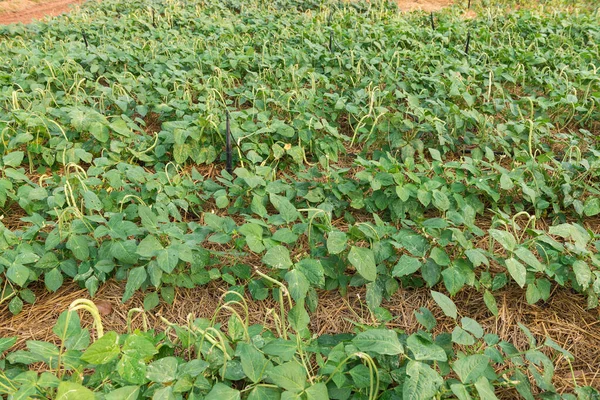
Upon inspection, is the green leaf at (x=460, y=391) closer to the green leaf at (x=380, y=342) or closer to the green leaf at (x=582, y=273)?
the green leaf at (x=380, y=342)

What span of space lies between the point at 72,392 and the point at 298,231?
1072mm

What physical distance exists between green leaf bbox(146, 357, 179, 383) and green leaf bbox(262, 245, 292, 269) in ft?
1.70

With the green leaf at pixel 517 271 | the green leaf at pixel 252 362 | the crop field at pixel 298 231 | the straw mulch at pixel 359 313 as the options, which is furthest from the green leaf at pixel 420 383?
the green leaf at pixel 517 271

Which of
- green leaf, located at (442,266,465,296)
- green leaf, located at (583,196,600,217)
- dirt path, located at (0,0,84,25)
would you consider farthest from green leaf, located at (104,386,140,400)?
dirt path, located at (0,0,84,25)

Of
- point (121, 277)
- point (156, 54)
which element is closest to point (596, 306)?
point (121, 277)

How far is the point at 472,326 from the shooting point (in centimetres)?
161

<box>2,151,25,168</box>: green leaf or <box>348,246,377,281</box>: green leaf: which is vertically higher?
<box>2,151,25,168</box>: green leaf

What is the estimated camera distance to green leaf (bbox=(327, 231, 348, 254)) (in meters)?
1.92

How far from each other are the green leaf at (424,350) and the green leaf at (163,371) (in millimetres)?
748

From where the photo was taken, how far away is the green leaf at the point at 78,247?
1992 millimetres

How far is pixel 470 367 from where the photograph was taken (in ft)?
4.83

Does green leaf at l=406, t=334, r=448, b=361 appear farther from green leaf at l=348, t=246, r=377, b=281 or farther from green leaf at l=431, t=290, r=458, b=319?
green leaf at l=348, t=246, r=377, b=281

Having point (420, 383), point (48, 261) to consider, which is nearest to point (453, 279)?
point (420, 383)

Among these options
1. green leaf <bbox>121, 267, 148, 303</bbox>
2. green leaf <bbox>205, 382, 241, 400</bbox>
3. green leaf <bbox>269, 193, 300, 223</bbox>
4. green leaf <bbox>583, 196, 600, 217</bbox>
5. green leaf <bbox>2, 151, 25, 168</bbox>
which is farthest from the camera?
green leaf <bbox>2, 151, 25, 168</bbox>
